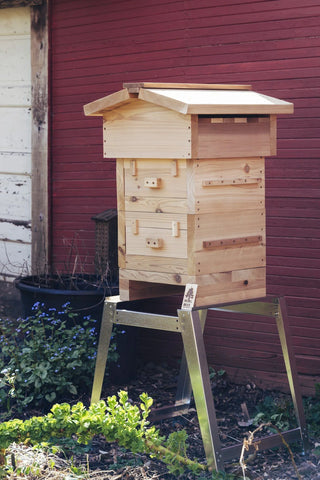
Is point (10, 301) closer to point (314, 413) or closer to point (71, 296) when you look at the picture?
point (71, 296)

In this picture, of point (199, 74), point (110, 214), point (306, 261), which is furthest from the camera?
point (110, 214)

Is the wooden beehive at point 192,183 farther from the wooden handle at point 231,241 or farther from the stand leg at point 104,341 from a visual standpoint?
the stand leg at point 104,341

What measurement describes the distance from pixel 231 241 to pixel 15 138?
3.30 m

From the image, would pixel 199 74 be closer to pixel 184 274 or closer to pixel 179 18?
pixel 179 18

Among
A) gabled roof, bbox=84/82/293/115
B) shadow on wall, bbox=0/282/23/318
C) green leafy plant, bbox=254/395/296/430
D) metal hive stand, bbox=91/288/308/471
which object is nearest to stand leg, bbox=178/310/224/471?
metal hive stand, bbox=91/288/308/471

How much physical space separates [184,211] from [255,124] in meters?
0.65

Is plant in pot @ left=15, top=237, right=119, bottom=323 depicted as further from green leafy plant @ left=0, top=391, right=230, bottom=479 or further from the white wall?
green leafy plant @ left=0, top=391, right=230, bottom=479

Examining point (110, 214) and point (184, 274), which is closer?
point (184, 274)

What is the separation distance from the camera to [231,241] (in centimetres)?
413

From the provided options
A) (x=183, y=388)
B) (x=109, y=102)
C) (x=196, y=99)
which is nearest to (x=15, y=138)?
(x=109, y=102)

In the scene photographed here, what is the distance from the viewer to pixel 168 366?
5973mm

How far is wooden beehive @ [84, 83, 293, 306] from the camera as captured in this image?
398cm

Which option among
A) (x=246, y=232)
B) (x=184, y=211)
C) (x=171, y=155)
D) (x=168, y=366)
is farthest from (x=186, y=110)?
(x=168, y=366)

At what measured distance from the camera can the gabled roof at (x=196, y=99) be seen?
3876mm
